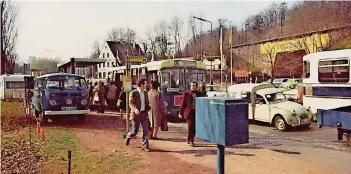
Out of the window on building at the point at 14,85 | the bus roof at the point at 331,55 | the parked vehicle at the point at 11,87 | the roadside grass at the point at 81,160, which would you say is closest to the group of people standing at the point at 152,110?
the roadside grass at the point at 81,160

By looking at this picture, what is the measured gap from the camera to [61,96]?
560 inches

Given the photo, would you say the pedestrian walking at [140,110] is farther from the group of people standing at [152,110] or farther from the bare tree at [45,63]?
the bare tree at [45,63]

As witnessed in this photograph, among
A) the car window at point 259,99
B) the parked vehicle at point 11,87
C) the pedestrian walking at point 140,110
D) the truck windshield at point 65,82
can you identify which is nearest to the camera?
the pedestrian walking at point 140,110

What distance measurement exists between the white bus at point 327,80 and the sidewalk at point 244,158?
5.95 meters

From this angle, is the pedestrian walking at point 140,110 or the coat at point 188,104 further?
the coat at point 188,104

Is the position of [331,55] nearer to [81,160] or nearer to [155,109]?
[155,109]

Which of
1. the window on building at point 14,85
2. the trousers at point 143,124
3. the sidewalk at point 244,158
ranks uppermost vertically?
the window on building at point 14,85

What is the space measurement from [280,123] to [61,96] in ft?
27.7

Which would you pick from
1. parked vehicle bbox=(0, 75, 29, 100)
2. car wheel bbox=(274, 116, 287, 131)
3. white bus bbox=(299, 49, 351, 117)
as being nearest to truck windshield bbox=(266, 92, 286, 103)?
car wheel bbox=(274, 116, 287, 131)

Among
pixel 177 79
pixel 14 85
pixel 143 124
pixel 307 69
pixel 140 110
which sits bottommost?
pixel 143 124

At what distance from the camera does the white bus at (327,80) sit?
1373 cm

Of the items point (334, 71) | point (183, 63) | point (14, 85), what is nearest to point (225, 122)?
point (334, 71)

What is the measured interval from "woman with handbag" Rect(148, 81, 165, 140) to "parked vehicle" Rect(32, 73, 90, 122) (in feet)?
15.9

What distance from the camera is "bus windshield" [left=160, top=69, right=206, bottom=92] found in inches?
627
